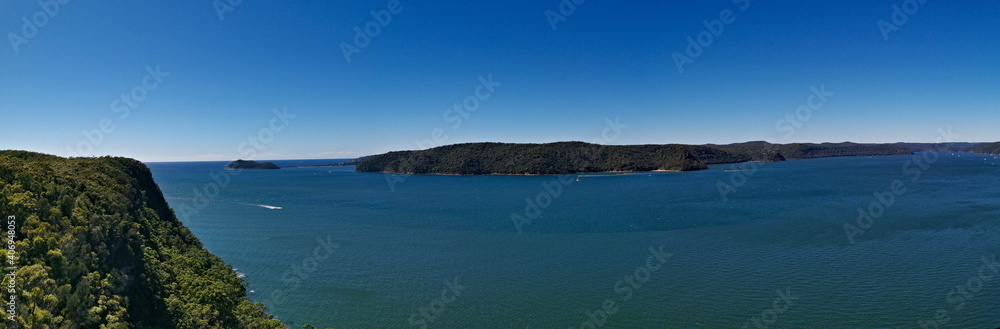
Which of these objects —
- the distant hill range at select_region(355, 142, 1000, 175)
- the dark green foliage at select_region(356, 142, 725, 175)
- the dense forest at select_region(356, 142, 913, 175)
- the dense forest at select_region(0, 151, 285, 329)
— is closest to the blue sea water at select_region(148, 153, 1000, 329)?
the dense forest at select_region(0, 151, 285, 329)

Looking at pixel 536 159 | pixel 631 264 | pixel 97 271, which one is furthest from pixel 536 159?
pixel 97 271

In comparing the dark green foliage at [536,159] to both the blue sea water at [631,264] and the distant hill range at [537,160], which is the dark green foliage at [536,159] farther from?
the blue sea water at [631,264]

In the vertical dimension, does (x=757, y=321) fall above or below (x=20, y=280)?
below

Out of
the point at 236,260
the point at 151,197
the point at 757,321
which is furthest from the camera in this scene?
the point at 151,197

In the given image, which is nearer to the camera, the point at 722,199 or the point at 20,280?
the point at 20,280

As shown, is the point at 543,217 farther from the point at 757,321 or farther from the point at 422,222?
the point at 757,321

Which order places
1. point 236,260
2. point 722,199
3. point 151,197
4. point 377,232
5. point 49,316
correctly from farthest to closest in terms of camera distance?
point 722,199 → point 377,232 → point 151,197 → point 236,260 → point 49,316

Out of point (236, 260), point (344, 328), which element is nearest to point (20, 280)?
point (344, 328)

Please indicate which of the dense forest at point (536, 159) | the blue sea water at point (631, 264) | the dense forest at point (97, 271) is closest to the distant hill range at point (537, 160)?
the dense forest at point (536, 159)

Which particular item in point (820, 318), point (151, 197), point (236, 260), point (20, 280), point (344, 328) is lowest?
point (820, 318)
